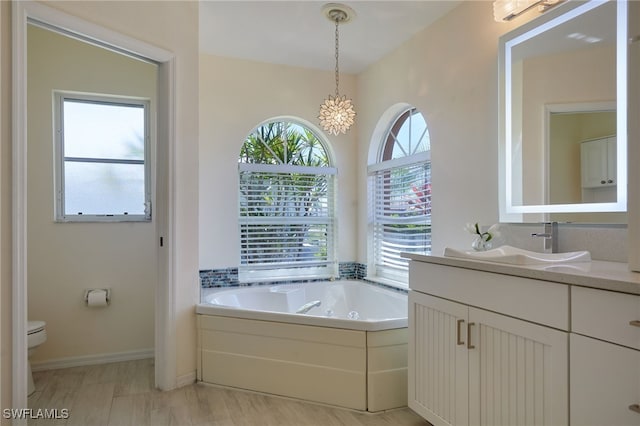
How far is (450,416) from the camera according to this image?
1.75 meters

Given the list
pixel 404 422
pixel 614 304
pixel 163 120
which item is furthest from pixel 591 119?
pixel 163 120

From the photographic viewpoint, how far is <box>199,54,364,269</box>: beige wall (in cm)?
333

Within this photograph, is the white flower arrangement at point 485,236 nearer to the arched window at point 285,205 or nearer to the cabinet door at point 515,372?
the cabinet door at point 515,372

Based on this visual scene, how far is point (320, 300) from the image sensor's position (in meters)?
3.41

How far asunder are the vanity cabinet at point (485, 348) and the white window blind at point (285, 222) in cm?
180

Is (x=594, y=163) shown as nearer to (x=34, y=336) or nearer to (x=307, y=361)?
(x=307, y=361)

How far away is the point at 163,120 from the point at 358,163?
194 cm

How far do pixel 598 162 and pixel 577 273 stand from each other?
2.63 ft

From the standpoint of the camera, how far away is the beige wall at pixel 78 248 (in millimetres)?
2881

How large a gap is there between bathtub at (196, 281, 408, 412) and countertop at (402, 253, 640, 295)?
0.80 metres

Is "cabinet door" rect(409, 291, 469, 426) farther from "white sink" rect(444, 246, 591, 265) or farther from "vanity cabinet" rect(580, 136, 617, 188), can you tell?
"vanity cabinet" rect(580, 136, 617, 188)

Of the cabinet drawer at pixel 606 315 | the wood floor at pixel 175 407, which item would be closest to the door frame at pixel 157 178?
the wood floor at pixel 175 407

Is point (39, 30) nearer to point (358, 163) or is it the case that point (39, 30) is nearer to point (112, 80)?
point (112, 80)

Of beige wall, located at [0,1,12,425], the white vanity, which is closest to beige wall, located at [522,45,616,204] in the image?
the white vanity
